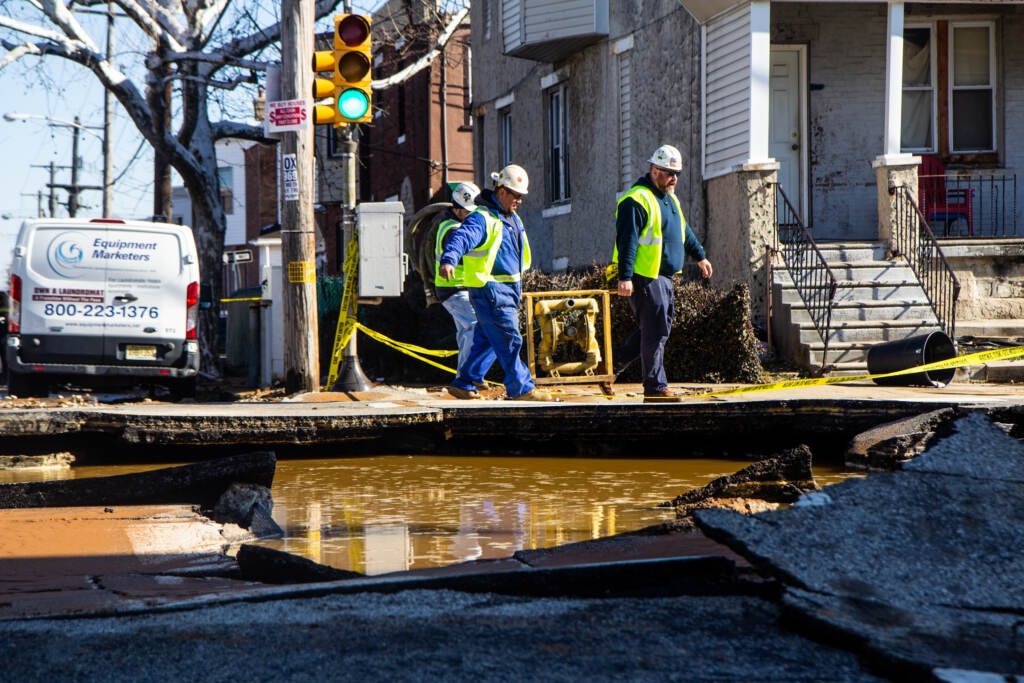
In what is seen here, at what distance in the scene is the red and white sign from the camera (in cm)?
1099

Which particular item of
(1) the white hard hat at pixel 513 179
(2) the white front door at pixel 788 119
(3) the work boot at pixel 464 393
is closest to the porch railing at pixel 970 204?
(2) the white front door at pixel 788 119

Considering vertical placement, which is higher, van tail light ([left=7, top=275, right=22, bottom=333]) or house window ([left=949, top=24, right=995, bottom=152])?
house window ([left=949, top=24, right=995, bottom=152])

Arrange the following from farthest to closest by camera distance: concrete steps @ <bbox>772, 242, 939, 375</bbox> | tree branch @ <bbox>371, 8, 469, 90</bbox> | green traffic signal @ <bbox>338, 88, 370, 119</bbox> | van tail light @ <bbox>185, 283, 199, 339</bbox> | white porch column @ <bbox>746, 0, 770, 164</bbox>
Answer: tree branch @ <bbox>371, 8, 469, 90</bbox>
white porch column @ <bbox>746, 0, 770, 164</bbox>
van tail light @ <bbox>185, 283, 199, 339</bbox>
concrete steps @ <bbox>772, 242, 939, 375</bbox>
green traffic signal @ <bbox>338, 88, 370, 119</bbox>

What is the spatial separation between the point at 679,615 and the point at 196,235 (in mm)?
17279

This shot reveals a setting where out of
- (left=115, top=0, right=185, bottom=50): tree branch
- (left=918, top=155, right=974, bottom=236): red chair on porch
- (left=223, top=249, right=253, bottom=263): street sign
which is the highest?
(left=115, top=0, right=185, bottom=50): tree branch

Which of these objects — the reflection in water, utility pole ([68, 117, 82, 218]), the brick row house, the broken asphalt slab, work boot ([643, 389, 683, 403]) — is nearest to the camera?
the broken asphalt slab

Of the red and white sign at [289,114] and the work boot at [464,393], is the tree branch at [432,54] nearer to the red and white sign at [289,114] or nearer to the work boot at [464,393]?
the red and white sign at [289,114]

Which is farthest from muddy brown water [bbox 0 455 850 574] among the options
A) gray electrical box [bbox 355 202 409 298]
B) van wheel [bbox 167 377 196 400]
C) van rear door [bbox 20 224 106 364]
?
van wheel [bbox 167 377 196 400]

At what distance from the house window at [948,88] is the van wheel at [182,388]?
9989 mm

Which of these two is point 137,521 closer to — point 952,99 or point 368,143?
point 952,99

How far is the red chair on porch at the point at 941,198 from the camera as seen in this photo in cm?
1555

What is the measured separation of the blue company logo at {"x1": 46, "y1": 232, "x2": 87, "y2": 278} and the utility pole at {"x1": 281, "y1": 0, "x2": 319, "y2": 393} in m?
2.69

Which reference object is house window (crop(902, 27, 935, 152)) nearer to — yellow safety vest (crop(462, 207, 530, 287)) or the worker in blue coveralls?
the worker in blue coveralls

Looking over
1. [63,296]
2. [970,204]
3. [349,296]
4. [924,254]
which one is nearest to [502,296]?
[349,296]
